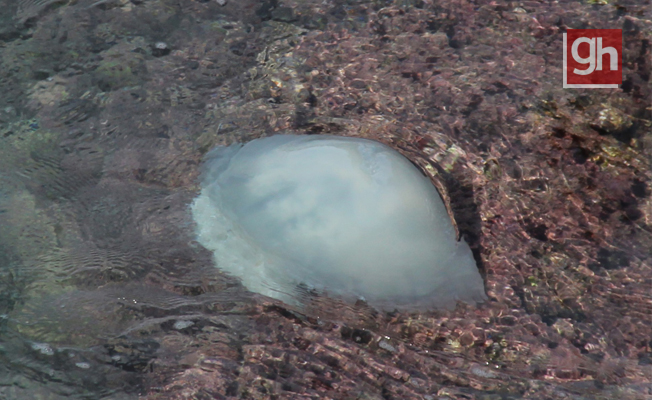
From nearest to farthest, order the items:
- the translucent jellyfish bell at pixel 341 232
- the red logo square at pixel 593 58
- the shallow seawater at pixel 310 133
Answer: the shallow seawater at pixel 310 133 < the translucent jellyfish bell at pixel 341 232 < the red logo square at pixel 593 58

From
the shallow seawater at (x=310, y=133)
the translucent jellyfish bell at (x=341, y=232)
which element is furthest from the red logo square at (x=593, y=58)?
the translucent jellyfish bell at (x=341, y=232)

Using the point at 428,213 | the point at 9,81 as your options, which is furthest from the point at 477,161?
the point at 9,81

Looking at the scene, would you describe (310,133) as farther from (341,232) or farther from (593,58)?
(593,58)

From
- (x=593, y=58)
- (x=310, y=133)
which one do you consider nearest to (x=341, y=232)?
(x=310, y=133)

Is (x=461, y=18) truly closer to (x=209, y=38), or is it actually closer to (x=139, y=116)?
(x=209, y=38)

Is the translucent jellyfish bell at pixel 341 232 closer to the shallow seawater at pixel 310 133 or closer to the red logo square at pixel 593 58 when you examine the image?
the shallow seawater at pixel 310 133

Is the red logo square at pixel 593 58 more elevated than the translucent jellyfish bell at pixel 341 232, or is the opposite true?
the red logo square at pixel 593 58
